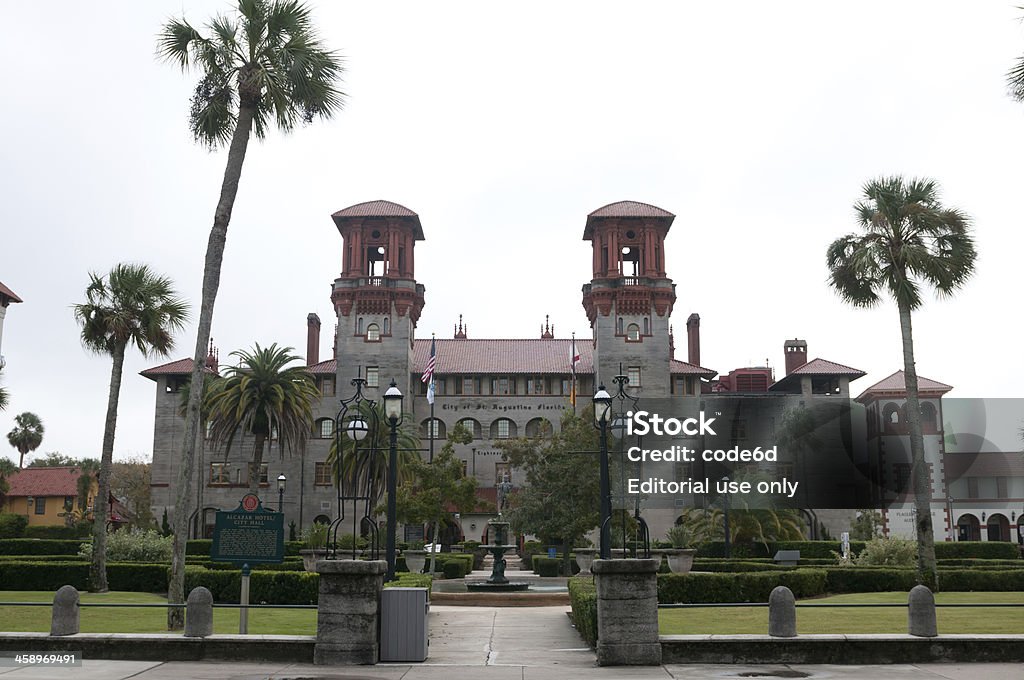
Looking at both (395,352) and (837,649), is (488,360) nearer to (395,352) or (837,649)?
(395,352)

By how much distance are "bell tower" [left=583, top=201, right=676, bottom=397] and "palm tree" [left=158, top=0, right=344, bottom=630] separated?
45.9m

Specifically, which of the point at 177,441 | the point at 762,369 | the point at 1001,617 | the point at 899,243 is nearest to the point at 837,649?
the point at 1001,617

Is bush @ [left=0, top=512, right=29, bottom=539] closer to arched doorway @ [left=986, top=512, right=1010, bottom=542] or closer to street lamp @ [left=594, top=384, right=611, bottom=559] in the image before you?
street lamp @ [left=594, top=384, right=611, bottom=559]

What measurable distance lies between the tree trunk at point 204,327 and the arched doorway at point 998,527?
231ft

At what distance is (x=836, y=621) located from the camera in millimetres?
22797

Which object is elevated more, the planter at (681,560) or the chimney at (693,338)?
the chimney at (693,338)

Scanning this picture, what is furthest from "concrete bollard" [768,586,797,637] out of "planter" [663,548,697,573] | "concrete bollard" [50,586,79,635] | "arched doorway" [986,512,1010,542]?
"arched doorway" [986,512,1010,542]

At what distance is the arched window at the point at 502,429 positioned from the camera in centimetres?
7556

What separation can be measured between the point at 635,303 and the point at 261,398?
97.4 feet

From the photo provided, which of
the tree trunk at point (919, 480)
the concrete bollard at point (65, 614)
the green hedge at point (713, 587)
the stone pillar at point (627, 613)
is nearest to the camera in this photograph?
the stone pillar at point (627, 613)

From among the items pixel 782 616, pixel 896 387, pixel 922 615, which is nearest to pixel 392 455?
pixel 782 616

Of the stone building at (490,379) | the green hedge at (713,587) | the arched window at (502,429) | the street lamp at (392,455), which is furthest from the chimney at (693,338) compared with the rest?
the street lamp at (392,455)

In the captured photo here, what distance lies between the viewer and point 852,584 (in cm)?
3453

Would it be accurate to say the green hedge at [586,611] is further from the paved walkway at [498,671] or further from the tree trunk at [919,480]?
the tree trunk at [919,480]
